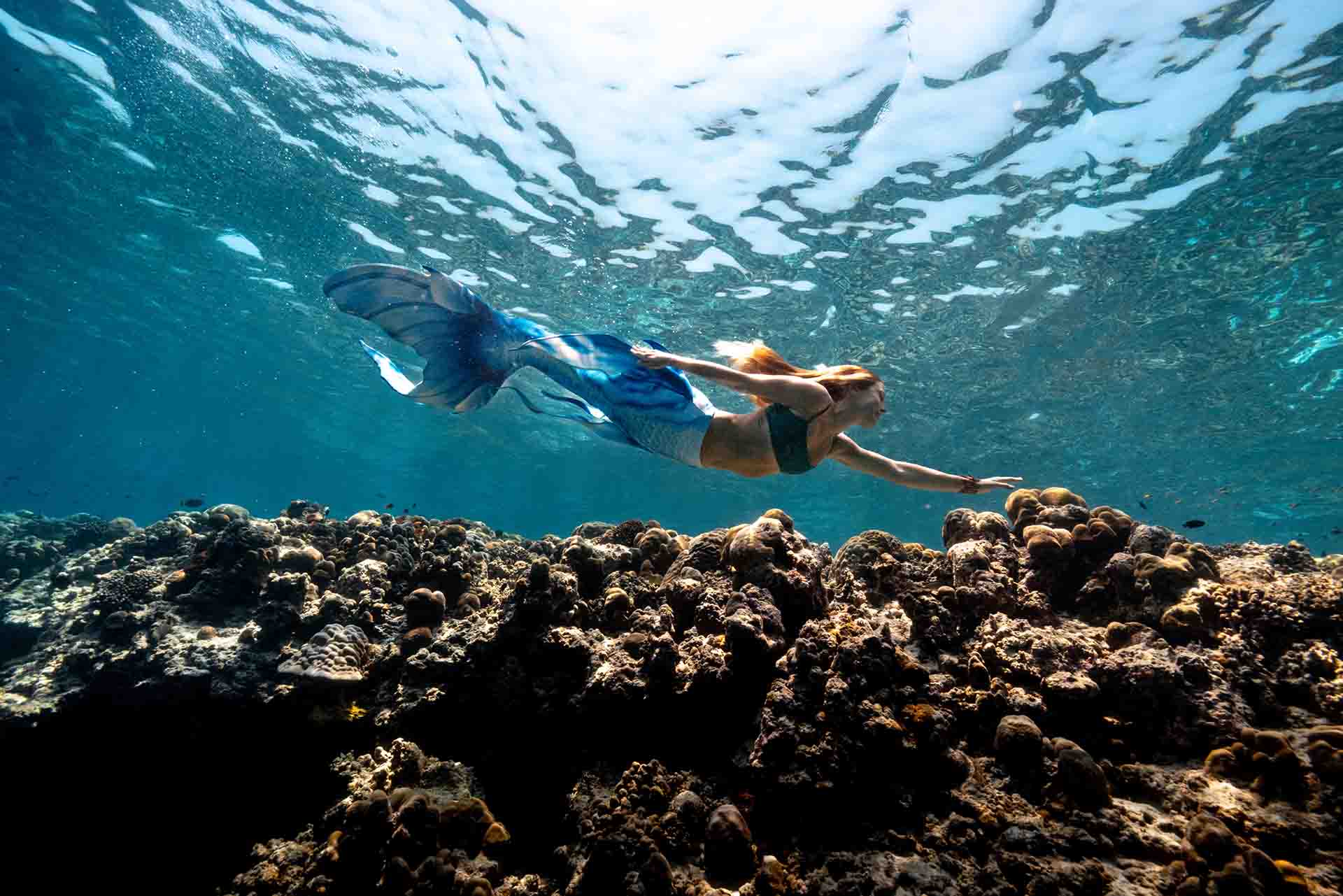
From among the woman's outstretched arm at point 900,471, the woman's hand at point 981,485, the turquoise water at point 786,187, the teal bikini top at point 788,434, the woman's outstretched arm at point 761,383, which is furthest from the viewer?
the turquoise water at point 786,187

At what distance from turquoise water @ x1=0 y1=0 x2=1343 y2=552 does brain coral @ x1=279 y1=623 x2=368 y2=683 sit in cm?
779

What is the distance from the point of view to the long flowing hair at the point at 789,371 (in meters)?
4.25

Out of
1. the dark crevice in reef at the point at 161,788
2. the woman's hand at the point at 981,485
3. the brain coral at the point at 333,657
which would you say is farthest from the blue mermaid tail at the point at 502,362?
the dark crevice in reef at the point at 161,788

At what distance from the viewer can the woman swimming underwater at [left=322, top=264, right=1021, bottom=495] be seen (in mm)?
4207

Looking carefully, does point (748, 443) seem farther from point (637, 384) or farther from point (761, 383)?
point (637, 384)

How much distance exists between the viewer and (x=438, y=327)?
4977mm

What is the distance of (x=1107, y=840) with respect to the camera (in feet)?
8.21

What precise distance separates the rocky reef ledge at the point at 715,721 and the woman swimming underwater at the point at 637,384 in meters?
0.78

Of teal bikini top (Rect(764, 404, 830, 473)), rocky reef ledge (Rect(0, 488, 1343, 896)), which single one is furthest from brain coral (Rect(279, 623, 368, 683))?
teal bikini top (Rect(764, 404, 830, 473))

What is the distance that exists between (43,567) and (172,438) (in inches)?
3009

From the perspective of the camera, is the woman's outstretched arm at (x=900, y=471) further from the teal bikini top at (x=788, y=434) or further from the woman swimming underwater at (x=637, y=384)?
the teal bikini top at (x=788, y=434)

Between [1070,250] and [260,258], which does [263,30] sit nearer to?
[260,258]

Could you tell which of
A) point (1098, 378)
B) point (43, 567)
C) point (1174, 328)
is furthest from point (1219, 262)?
point (43, 567)

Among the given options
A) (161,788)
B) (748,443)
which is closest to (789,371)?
(748,443)
